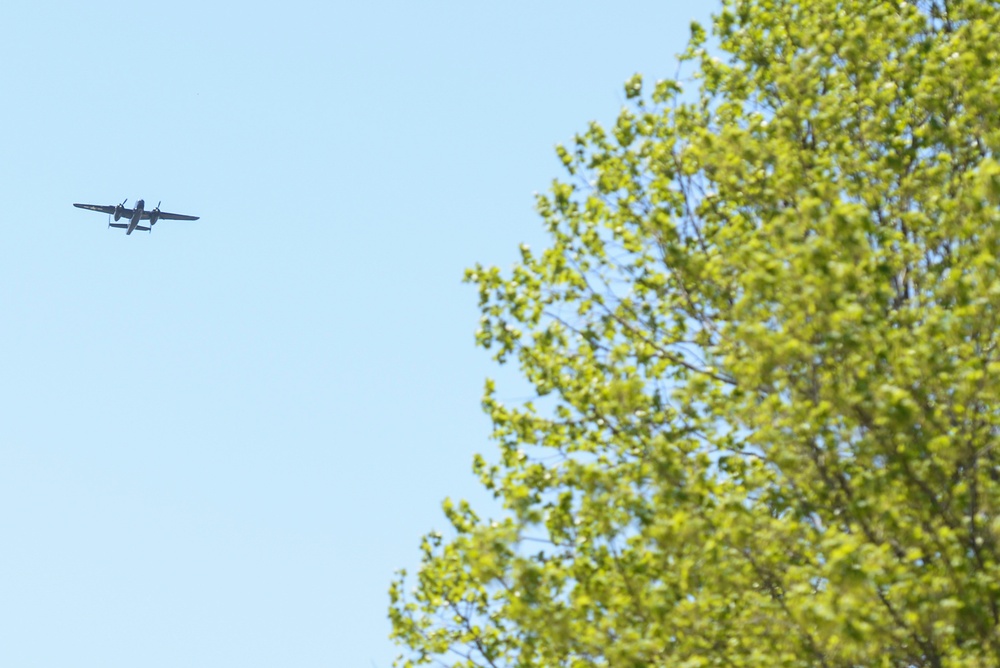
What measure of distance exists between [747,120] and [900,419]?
9013 millimetres

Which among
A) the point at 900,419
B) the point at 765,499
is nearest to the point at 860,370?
the point at 900,419

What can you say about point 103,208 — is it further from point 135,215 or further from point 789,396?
point 789,396

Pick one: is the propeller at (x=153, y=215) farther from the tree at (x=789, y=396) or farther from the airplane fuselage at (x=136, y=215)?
the tree at (x=789, y=396)

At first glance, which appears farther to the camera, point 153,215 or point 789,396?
point 153,215

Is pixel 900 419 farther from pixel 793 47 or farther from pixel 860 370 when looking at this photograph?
pixel 793 47

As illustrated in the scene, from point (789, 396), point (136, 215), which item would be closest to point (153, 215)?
point (136, 215)

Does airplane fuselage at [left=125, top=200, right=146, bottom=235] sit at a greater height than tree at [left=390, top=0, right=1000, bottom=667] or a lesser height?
greater

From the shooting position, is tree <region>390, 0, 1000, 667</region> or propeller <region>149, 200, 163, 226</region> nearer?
tree <region>390, 0, 1000, 667</region>

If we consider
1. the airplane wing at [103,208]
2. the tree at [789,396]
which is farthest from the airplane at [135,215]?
the tree at [789,396]

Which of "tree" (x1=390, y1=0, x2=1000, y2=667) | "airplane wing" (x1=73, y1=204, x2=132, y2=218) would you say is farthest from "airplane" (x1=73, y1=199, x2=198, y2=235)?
"tree" (x1=390, y1=0, x2=1000, y2=667)

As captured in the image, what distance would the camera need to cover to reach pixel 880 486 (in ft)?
44.4

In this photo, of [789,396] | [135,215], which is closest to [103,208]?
[135,215]

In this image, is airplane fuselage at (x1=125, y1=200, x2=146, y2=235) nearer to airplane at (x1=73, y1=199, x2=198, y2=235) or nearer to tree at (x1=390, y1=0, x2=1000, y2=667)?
airplane at (x1=73, y1=199, x2=198, y2=235)

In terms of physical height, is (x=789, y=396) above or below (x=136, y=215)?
below
